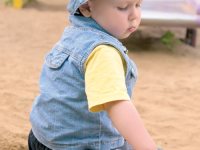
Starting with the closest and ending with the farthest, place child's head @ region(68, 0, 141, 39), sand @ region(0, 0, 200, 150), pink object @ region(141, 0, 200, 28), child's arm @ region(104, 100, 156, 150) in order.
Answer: child's arm @ region(104, 100, 156, 150), child's head @ region(68, 0, 141, 39), sand @ region(0, 0, 200, 150), pink object @ region(141, 0, 200, 28)

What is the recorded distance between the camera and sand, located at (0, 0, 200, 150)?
3426 millimetres

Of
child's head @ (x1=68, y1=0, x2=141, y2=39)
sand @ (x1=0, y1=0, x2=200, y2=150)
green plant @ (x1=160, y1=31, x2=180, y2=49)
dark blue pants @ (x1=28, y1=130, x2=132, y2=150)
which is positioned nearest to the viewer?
child's head @ (x1=68, y1=0, x2=141, y2=39)

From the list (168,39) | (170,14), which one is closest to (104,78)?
(170,14)

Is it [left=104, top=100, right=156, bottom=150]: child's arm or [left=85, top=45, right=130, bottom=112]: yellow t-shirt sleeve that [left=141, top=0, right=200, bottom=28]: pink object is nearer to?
[left=85, top=45, right=130, bottom=112]: yellow t-shirt sleeve

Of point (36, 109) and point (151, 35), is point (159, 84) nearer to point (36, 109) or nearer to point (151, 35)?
point (151, 35)

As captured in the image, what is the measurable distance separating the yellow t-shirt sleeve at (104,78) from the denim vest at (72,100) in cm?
7

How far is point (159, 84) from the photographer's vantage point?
4.56 m

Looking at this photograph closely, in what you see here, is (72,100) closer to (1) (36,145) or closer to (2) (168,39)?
(1) (36,145)

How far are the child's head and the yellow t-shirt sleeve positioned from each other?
10cm

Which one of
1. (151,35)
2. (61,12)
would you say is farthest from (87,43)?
(61,12)

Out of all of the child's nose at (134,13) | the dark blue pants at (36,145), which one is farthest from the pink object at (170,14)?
the child's nose at (134,13)

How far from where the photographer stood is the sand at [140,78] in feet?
11.2

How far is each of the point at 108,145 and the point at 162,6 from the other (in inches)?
160

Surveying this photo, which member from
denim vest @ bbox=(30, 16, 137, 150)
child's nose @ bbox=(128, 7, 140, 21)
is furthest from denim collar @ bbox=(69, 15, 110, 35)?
child's nose @ bbox=(128, 7, 140, 21)
